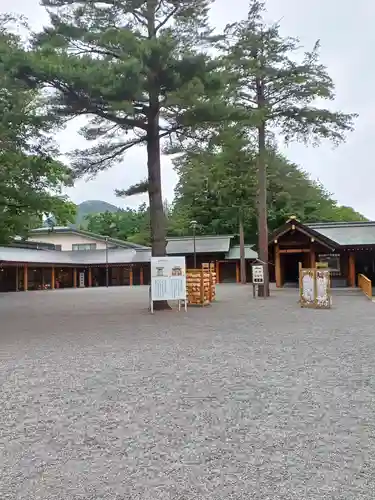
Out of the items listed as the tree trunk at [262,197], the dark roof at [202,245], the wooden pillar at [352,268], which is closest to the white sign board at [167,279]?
the tree trunk at [262,197]

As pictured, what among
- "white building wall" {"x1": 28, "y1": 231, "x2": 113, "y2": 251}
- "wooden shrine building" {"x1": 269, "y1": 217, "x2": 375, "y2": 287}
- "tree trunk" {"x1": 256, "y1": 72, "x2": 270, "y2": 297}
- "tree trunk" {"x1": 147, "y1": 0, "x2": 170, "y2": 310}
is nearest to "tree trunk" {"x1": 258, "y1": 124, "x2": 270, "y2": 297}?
"tree trunk" {"x1": 256, "y1": 72, "x2": 270, "y2": 297}

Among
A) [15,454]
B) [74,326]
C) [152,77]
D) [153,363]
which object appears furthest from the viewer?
[152,77]

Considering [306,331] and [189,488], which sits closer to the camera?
[189,488]

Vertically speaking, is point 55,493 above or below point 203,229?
below

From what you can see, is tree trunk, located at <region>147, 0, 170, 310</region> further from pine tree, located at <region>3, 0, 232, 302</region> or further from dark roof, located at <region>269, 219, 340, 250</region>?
dark roof, located at <region>269, 219, 340, 250</region>

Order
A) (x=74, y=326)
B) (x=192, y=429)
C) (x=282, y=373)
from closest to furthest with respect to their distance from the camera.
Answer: (x=192, y=429) < (x=282, y=373) < (x=74, y=326)

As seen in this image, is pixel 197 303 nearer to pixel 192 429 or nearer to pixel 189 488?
pixel 192 429

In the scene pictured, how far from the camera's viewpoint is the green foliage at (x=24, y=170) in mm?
11445

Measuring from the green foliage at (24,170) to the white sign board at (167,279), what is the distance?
12.1 feet

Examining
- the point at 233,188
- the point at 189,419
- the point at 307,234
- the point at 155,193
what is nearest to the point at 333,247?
the point at 307,234

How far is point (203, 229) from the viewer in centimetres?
4147

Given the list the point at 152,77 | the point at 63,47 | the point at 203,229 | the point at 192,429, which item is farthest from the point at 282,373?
the point at 203,229

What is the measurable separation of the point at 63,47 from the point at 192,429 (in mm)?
10180

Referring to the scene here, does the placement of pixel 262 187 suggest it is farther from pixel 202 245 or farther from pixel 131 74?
pixel 202 245
